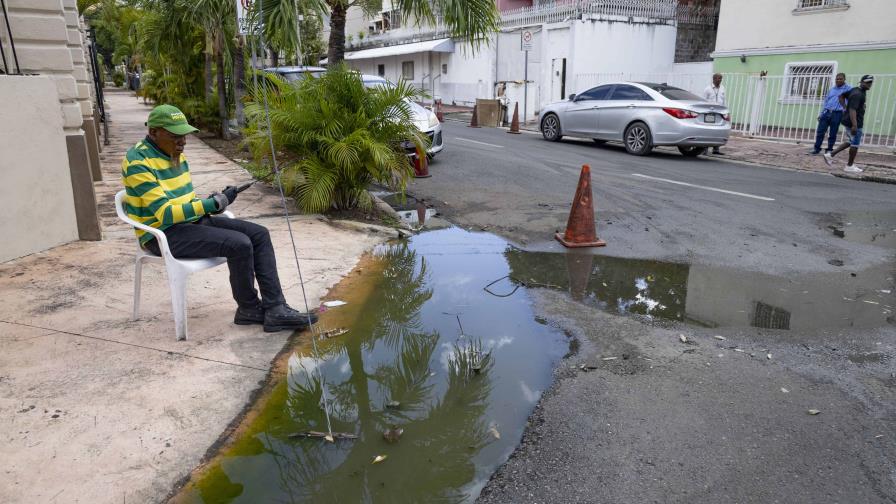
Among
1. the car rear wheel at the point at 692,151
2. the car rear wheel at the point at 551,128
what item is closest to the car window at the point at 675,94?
the car rear wheel at the point at 692,151

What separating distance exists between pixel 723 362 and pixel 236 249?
3.32 meters

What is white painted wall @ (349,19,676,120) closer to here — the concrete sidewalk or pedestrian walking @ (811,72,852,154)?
pedestrian walking @ (811,72,852,154)

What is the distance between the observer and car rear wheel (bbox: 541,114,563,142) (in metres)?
16.5

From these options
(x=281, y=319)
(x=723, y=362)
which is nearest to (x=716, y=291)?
(x=723, y=362)

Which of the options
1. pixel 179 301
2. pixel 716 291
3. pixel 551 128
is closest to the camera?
pixel 179 301

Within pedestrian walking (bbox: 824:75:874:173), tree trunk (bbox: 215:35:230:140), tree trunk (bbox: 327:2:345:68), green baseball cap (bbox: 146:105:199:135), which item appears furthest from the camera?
tree trunk (bbox: 215:35:230:140)

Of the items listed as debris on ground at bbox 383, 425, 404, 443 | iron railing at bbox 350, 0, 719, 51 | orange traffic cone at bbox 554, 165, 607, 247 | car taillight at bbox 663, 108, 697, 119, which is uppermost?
iron railing at bbox 350, 0, 719, 51

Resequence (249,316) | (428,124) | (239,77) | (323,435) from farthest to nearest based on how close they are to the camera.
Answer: (239,77) < (428,124) < (249,316) < (323,435)

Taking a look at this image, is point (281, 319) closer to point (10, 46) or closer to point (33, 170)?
point (33, 170)

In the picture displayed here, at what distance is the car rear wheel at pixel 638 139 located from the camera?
13648 millimetres

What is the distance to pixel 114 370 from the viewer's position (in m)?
3.76

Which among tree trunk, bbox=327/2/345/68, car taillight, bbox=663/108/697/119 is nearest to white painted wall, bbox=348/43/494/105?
car taillight, bbox=663/108/697/119

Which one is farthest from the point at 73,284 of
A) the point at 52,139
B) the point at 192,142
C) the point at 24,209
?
the point at 192,142

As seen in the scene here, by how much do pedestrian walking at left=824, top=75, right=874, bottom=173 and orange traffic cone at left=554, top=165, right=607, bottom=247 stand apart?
26.1 ft
